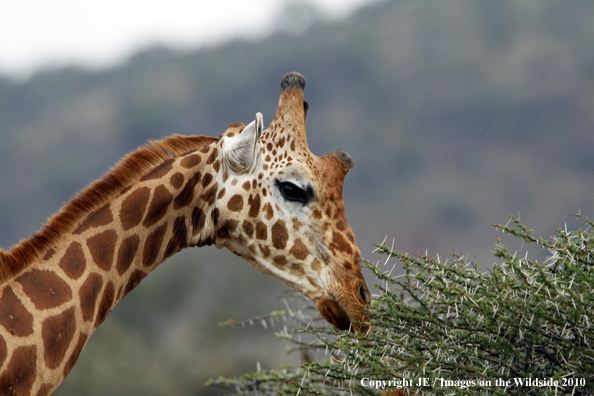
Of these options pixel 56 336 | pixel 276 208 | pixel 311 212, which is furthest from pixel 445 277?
pixel 56 336

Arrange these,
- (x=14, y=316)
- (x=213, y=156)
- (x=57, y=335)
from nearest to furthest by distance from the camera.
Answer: (x=14, y=316), (x=57, y=335), (x=213, y=156)

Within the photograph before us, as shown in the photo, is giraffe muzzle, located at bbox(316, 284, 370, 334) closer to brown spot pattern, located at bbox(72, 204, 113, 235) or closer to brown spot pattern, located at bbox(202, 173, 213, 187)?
brown spot pattern, located at bbox(202, 173, 213, 187)

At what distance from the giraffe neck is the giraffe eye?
528 millimetres

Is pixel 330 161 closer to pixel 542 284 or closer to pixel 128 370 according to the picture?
pixel 542 284

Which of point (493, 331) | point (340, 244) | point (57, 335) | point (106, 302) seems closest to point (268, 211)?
point (340, 244)

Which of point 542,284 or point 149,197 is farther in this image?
point 149,197

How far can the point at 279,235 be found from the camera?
3.76 metres

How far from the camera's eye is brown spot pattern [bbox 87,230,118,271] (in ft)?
11.1

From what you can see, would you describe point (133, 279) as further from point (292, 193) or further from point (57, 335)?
point (292, 193)

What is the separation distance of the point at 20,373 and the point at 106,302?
69 cm

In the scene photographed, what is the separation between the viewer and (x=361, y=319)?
3.58m

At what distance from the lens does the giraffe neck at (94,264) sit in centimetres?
297

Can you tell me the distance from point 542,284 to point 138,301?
12255mm

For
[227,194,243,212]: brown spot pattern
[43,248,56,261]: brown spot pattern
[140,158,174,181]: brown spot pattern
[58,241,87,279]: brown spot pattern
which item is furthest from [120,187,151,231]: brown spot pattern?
[227,194,243,212]: brown spot pattern
